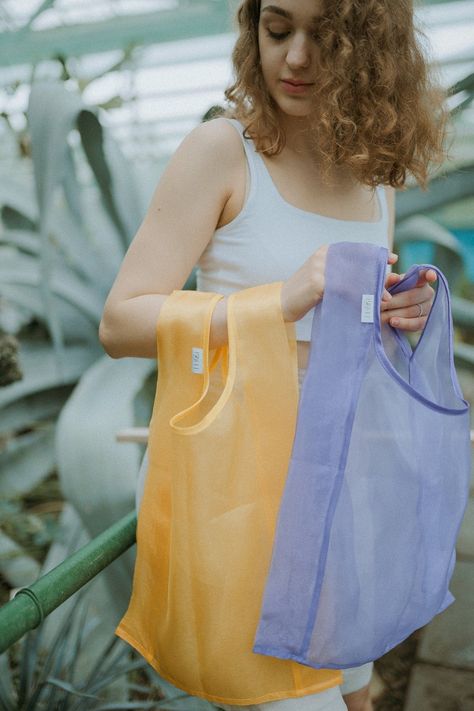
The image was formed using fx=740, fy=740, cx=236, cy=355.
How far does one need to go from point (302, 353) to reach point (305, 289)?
154 mm

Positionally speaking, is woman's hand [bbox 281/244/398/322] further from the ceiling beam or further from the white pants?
the ceiling beam

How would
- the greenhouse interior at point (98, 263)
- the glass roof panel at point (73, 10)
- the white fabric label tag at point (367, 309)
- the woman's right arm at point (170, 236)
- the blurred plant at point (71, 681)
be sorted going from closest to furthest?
the white fabric label tag at point (367, 309), the woman's right arm at point (170, 236), the blurred plant at point (71, 681), the greenhouse interior at point (98, 263), the glass roof panel at point (73, 10)

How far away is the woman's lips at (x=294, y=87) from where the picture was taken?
858 millimetres

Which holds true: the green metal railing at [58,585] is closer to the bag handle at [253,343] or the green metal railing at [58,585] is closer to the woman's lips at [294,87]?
the bag handle at [253,343]

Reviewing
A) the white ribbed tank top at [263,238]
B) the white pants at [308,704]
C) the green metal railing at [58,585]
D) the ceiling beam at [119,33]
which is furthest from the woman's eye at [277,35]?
the ceiling beam at [119,33]

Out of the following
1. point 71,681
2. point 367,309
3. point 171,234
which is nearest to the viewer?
point 367,309

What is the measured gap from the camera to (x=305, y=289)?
70cm

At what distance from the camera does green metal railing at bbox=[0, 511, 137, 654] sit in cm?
70

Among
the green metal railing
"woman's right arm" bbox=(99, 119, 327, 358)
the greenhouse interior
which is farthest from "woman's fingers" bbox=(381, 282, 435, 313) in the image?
the greenhouse interior

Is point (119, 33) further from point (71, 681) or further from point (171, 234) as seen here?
point (71, 681)

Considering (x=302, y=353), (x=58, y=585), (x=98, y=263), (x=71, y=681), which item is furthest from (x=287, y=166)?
(x=71, y=681)

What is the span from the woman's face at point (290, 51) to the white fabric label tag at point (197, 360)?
32 cm

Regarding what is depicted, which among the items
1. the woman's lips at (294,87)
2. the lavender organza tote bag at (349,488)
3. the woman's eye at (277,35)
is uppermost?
the woman's eye at (277,35)

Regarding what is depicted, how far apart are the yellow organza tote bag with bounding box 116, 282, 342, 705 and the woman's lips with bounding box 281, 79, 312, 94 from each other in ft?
0.88
